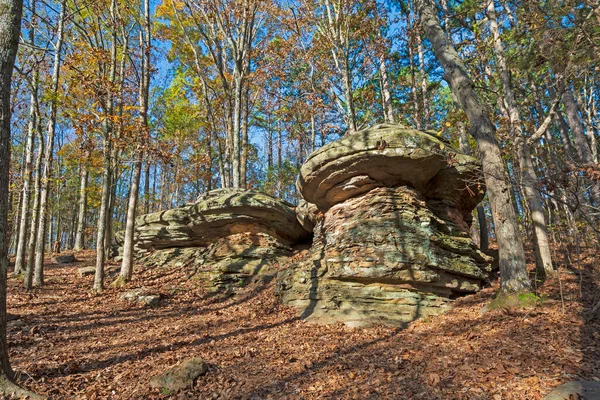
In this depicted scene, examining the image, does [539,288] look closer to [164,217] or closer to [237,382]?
[237,382]

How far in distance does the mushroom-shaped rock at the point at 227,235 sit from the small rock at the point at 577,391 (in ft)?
30.2

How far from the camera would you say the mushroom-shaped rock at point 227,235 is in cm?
1202

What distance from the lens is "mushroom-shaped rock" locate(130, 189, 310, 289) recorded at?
12023mm

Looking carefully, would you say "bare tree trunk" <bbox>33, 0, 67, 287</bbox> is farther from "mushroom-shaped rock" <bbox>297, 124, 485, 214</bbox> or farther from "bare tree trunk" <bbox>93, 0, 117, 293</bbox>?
"mushroom-shaped rock" <bbox>297, 124, 485, 214</bbox>

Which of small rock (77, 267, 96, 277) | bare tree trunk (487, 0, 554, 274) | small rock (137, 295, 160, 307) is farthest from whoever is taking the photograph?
small rock (77, 267, 96, 277)

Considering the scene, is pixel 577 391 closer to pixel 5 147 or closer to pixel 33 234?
pixel 5 147

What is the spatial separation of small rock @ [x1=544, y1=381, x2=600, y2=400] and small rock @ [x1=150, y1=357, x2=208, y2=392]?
15.8 feet

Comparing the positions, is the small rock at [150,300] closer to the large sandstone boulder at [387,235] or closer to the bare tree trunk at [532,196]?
the large sandstone boulder at [387,235]

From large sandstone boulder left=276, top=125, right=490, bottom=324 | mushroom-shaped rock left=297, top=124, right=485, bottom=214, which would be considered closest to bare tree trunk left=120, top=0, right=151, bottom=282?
large sandstone boulder left=276, top=125, right=490, bottom=324

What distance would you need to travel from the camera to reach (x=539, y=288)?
7645 mm

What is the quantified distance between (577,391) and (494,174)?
198 inches

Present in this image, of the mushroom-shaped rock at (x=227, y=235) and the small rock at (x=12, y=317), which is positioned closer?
the small rock at (x=12, y=317)

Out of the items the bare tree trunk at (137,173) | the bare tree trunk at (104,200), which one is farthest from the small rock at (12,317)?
the bare tree trunk at (137,173)

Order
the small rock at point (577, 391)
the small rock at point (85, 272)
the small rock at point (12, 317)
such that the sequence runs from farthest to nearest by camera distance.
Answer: the small rock at point (85, 272), the small rock at point (12, 317), the small rock at point (577, 391)
